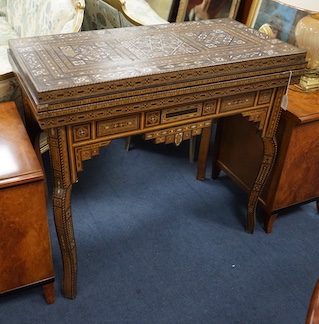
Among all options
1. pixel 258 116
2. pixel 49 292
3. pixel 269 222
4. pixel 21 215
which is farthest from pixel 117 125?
pixel 269 222

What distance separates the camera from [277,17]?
1877 millimetres

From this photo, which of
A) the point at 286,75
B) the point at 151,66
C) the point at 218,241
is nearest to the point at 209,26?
the point at 286,75

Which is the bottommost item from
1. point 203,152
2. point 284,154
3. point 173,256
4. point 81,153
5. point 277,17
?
point 173,256

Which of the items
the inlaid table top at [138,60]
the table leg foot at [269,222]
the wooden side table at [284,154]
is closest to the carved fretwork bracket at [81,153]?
the inlaid table top at [138,60]

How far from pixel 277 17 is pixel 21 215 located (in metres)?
1.38

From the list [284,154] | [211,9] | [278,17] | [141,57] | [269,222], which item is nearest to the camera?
[141,57]

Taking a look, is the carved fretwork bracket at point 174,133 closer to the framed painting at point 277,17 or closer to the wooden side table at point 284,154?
the wooden side table at point 284,154

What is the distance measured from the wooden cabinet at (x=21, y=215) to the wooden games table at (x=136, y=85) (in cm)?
5

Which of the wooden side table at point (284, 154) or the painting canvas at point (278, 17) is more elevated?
the painting canvas at point (278, 17)

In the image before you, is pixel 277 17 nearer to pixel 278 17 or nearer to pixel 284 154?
pixel 278 17

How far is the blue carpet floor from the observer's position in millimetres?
1425

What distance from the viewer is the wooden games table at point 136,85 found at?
1076mm

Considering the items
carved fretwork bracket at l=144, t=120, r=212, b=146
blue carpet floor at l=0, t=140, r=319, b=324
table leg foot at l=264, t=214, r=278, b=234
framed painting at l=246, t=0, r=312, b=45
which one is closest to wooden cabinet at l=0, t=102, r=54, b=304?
blue carpet floor at l=0, t=140, r=319, b=324

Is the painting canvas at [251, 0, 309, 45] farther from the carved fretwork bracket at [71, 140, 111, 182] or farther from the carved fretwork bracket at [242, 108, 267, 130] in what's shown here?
the carved fretwork bracket at [71, 140, 111, 182]
